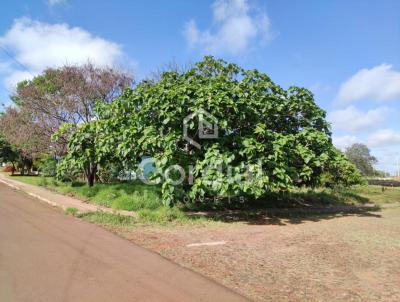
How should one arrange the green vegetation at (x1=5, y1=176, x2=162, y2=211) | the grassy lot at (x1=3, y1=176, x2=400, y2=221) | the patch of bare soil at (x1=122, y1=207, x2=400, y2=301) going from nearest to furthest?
the patch of bare soil at (x1=122, y1=207, x2=400, y2=301), the grassy lot at (x1=3, y1=176, x2=400, y2=221), the green vegetation at (x1=5, y1=176, x2=162, y2=211)

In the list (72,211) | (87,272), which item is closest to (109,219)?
(72,211)

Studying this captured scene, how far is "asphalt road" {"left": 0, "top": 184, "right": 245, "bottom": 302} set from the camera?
4.32m

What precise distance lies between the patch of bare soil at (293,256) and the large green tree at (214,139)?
4.12ft

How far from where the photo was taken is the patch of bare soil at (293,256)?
15.7 ft

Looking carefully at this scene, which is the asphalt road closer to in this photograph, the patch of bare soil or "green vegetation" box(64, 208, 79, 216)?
the patch of bare soil

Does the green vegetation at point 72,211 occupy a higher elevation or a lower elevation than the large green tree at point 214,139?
lower

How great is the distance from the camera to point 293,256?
6.46 m

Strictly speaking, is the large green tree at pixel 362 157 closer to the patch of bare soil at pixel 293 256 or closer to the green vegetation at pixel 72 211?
the patch of bare soil at pixel 293 256

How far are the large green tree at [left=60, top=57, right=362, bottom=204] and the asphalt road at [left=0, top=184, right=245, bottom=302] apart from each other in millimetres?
2882

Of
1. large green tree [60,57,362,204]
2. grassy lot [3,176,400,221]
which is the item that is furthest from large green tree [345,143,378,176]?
large green tree [60,57,362,204]

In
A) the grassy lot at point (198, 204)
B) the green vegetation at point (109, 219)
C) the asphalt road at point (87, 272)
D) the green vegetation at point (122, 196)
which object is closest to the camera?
the asphalt road at point (87, 272)

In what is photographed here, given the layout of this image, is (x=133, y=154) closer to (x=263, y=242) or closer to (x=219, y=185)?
(x=219, y=185)

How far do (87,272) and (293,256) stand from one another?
3.62m

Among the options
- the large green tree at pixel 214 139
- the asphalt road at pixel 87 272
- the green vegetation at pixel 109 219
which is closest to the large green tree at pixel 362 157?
the large green tree at pixel 214 139
